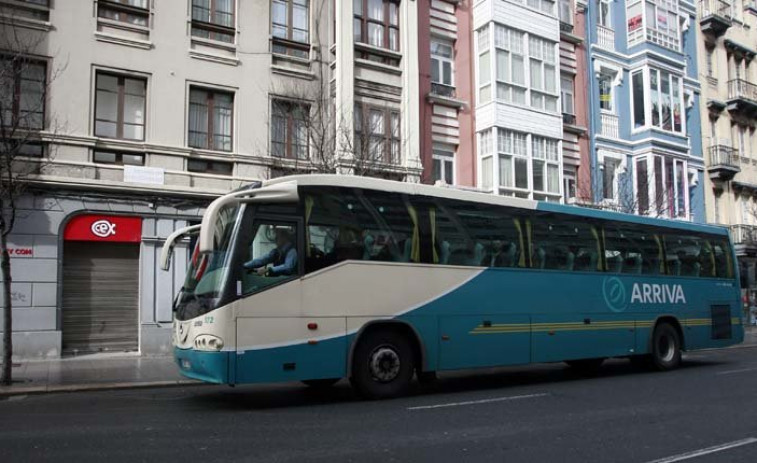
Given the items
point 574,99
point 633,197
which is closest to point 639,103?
point 574,99

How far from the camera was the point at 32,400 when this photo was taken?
10.4 meters

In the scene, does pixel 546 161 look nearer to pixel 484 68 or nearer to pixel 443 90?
pixel 484 68

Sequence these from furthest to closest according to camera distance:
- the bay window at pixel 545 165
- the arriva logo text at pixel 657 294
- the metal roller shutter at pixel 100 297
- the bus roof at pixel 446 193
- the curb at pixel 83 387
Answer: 1. the bay window at pixel 545 165
2. the metal roller shutter at pixel 100 297
3. the arriva logo text at pixel 657 294
4. the curb at pixel 83 387
5. the bus roof at pixel 446 193

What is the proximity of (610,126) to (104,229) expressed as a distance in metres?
20.7

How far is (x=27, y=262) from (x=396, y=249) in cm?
986

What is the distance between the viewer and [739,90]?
110 feet

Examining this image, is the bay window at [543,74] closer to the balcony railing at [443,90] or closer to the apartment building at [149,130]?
the balcony railing at [443,90]

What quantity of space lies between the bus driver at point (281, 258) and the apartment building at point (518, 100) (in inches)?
561

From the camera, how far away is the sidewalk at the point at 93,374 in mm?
11438

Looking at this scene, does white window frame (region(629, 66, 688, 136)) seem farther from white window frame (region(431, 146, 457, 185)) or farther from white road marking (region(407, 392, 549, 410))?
white road marking (region(407, 392, 549, 410))

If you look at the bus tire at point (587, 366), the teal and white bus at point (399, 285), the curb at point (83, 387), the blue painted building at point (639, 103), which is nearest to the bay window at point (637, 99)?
the blue painted building at point (639, 103)

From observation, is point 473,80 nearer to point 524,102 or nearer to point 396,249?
point 524,102

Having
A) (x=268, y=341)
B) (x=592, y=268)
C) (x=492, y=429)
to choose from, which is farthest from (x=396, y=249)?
(x=592, y=268)

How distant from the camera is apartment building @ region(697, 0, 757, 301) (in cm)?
3169
